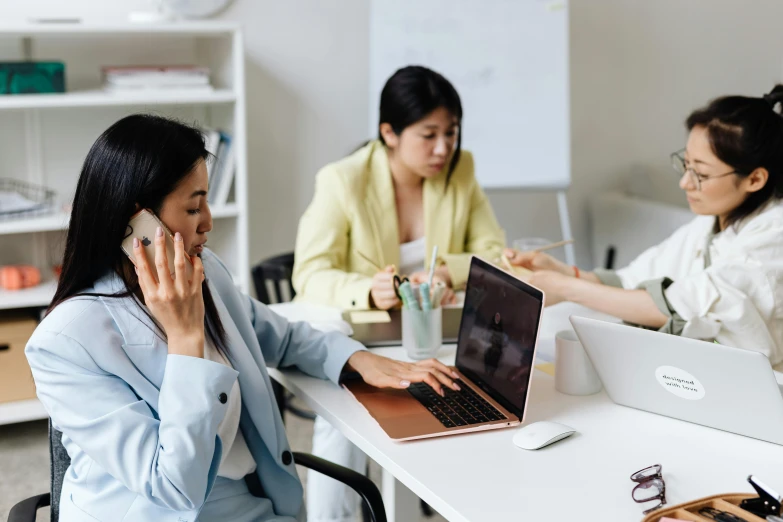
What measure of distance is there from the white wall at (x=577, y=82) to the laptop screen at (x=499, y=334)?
2031 millimetres

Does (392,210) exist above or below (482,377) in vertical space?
above

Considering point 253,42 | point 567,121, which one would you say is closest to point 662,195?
point 567,121

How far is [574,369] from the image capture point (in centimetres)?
158

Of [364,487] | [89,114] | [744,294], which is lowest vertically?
[364,487]

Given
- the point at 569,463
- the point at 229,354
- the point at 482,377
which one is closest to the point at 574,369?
the point at 482,377

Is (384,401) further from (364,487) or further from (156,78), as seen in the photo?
(156,78)

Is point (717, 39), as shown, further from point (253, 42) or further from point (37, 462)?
point (37, 462)

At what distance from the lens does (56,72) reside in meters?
2.89

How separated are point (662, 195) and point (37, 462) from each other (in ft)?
9.88

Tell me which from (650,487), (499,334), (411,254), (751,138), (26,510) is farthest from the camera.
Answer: (411,254)

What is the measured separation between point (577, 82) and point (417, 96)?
182cm

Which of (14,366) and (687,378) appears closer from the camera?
(687,378)

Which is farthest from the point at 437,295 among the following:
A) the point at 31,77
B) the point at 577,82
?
the point at 577,82

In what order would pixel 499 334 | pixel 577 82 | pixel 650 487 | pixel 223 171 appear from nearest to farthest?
1. pixel 650 487
2. pixel 499 334
3. pixel 223 171
4. pixel 577 82
